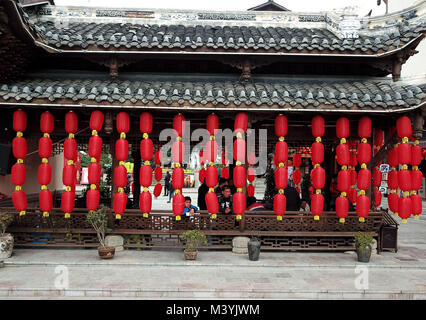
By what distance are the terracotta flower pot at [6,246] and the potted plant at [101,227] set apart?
192 centimetres

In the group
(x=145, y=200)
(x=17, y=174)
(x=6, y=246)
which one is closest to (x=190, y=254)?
(x=145, y=200)

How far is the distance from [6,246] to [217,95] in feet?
20.3

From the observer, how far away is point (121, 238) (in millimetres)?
9625

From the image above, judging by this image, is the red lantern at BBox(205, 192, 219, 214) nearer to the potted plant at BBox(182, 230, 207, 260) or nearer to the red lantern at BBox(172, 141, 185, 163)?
the potted plant at BBox(182, 230, 207, 260)

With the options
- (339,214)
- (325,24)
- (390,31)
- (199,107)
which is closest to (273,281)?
(339,214)

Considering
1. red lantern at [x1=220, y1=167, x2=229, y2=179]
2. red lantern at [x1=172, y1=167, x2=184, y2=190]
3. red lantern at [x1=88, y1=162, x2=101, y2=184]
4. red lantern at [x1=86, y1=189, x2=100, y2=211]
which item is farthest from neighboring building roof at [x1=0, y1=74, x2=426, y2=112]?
red lantern at [x1=220, y1=167, x2=229, y2=179]

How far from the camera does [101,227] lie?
29.3 feet

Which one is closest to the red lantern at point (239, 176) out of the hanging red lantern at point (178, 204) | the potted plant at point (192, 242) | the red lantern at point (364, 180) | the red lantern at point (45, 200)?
the hanging red lantern at point (178, 204)

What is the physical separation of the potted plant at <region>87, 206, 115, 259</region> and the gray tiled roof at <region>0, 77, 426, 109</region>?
2.77 m

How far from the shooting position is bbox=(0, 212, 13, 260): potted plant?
8.52m

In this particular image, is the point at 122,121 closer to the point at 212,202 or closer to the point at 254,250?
the point at 212,202
